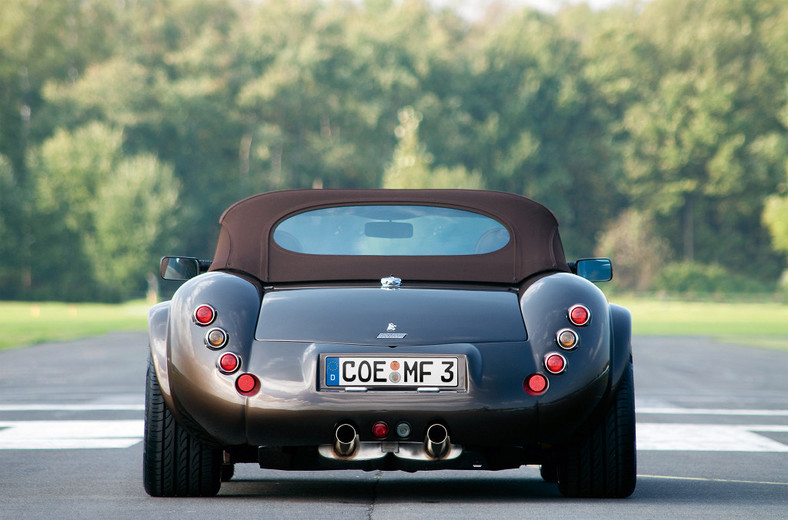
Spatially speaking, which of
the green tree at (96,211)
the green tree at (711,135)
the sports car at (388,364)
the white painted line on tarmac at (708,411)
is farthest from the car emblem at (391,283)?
the green tree at (711,135)

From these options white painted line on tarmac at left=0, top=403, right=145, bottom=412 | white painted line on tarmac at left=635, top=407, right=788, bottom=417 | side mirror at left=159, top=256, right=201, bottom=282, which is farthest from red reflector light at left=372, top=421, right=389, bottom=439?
white painted line on tarmac at left=635, top=407, right=788, bottom=417

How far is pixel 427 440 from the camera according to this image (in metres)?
5.78

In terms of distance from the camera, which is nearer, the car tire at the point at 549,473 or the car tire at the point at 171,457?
the car tire at the point at 171,457

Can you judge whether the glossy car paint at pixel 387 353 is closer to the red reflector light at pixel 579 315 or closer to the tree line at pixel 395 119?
the red reflector light at pixel 579 315

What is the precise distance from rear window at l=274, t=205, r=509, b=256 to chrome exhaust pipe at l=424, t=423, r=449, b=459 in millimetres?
1040

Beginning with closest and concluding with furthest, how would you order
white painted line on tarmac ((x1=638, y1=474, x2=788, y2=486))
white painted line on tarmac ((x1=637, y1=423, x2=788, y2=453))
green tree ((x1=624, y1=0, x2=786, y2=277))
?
white painted line on tarmac ((x1=638, y1=474, x2=788, y2=486))
white painted line on tarmac ((x1=637, y1=423, x2=788, y2=453))
green tree ((x1=624, y1=0, x2=786, y2=277))

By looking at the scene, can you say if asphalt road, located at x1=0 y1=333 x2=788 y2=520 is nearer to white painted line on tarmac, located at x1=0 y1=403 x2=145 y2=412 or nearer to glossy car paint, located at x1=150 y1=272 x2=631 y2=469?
white painted line on tarmac, located at x1=0 y1=403 x2=145 y2=412

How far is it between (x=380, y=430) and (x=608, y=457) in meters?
1.18

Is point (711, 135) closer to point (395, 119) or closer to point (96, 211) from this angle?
point (395, 119)

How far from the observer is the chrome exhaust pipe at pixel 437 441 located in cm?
577

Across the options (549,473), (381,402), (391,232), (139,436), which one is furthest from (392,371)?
(139,436)

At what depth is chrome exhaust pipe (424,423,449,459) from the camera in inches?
227

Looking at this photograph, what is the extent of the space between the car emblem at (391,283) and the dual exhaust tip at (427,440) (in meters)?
0.76

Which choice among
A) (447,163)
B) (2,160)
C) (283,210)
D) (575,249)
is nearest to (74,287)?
(2,160)
